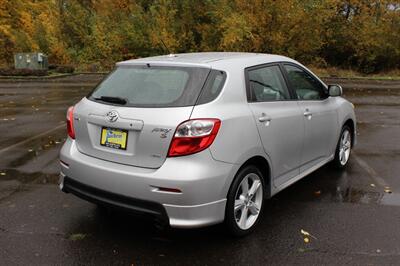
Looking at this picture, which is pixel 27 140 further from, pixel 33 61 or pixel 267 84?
pixel 33 61

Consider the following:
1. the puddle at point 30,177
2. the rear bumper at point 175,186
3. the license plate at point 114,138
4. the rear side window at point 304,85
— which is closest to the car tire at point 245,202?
the rear bumper at point 175,186

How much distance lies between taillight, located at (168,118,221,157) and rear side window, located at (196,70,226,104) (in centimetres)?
22

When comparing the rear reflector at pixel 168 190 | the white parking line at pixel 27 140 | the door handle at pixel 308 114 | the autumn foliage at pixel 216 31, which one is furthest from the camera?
the autumn foliage at pixel 216 31

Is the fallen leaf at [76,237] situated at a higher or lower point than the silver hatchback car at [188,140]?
lower

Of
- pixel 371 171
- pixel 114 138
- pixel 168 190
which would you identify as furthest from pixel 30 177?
pixel 371 171

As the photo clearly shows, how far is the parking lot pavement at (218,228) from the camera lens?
3559mm

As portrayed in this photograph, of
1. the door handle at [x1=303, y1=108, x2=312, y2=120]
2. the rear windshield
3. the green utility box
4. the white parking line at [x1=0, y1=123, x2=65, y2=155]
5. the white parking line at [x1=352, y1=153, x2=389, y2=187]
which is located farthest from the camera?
the green utility box

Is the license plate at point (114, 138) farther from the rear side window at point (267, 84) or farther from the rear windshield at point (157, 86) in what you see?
the rear side window at point (267, 84)

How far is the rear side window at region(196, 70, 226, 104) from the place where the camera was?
11.7 ft

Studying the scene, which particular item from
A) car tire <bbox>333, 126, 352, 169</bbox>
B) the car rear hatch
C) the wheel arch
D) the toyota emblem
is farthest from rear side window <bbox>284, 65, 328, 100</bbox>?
the toyota emblem

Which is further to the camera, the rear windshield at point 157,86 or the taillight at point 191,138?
the rear windshield at point 157,86

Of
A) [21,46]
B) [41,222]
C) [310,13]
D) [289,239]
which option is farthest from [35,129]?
[21,46]

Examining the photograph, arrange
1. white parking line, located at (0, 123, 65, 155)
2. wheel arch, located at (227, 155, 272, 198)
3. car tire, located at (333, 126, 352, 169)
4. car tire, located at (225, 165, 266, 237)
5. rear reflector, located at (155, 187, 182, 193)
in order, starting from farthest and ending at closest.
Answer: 1. white parking line, located at (0, 123, 65, 155)
2. car tire, located at (333, 126, 352, 169)
3. wheel arch, located at (227, 155, 272, 198)
4. car tire, located at (225, 165, 266, 237)
5. rear reflector, located at (155, 187, 182, 193)

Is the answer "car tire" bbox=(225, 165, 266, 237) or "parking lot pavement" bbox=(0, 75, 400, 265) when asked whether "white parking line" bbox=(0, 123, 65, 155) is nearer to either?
"parking lot pavement" bbox=(0, 75, 400, 265)
